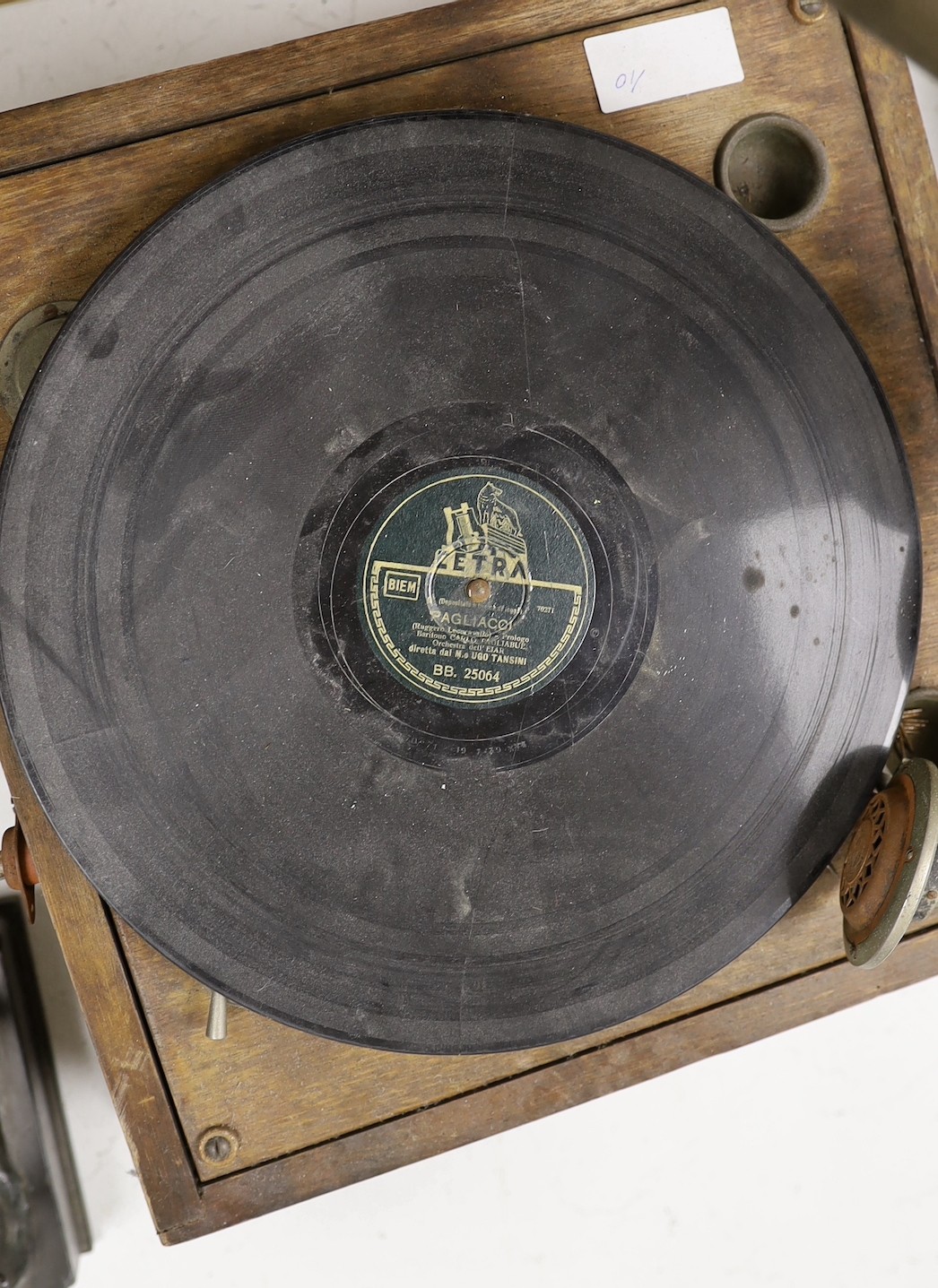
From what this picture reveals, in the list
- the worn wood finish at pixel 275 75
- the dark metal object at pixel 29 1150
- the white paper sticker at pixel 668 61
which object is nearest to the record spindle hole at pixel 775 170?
the white paper sticker at pixel 668 61

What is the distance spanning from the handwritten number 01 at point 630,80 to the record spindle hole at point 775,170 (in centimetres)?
9

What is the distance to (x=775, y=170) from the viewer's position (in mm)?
965

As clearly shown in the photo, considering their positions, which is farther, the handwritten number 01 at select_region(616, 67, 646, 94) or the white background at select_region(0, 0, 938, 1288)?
the white background at select_region(0, 0, 938, 1288)

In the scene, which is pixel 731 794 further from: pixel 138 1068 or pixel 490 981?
pixel 138 1068

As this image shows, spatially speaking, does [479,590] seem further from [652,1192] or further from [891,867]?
[652,1192]

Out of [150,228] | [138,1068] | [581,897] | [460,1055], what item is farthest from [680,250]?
[138,1068]

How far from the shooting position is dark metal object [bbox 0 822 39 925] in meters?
0.92

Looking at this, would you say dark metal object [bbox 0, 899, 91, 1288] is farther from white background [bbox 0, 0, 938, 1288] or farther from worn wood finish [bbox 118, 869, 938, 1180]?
worn wood finish [bbox 118, 869, 938, 1180]

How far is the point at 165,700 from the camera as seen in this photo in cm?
82

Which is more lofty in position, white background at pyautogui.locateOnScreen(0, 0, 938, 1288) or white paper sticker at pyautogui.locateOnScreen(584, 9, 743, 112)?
white paper sticker at pyautogui.locateOnScreen(584, 9, 743, 112)

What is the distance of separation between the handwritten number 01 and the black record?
121 mm

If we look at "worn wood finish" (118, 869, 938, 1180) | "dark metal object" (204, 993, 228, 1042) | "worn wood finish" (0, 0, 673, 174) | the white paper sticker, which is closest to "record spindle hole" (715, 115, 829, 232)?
the white paper sticker

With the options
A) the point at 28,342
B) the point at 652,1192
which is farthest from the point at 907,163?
the point at 652,1192

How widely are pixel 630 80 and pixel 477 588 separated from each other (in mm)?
452
